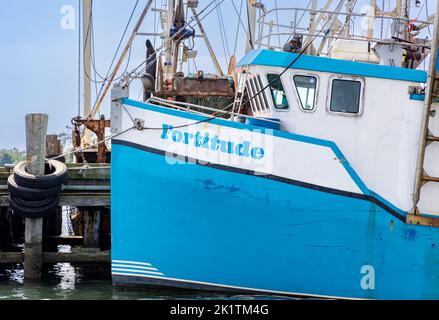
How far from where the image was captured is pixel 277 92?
43.4 ft

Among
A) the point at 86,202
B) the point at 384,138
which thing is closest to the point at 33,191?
the point at 86,202

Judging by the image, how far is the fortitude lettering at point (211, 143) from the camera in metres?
12.7

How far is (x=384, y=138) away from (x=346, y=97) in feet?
2.92

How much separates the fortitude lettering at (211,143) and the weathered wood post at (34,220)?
3.54 metres

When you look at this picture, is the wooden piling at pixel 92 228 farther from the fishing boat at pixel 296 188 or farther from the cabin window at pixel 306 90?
the cabin window at pixel 306 90

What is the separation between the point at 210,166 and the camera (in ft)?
41.6

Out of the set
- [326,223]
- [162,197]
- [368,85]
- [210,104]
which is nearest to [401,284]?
[326,223]

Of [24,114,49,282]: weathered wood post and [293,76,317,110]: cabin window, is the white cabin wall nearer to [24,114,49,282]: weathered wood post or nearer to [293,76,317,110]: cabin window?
[293,76,317,110]: cabin window

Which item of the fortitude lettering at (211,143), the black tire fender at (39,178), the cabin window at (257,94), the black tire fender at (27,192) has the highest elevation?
the cabin window at (257,94)

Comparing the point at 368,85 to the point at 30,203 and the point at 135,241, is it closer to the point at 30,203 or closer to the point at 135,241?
the point at 135,241

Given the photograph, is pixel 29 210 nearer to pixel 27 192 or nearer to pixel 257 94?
pixel 27 192

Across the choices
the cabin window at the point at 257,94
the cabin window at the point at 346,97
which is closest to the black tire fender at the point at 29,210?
the cabin window at the point at 257,94

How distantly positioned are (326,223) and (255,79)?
2.68 meters

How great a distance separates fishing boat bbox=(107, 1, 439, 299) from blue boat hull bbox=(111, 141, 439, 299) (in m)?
0.02
